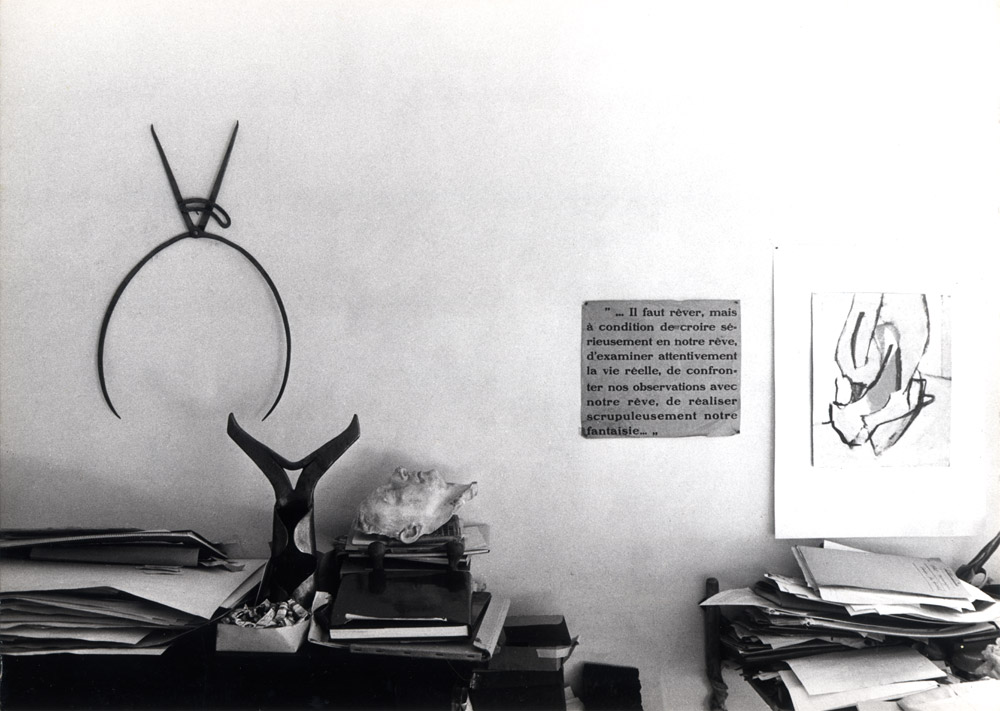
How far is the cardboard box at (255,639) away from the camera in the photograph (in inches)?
42.3

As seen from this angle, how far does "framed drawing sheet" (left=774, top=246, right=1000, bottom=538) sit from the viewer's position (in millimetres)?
1419

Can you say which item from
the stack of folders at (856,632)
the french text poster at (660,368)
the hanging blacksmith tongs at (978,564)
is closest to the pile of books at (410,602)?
the french text poster at (660,368)

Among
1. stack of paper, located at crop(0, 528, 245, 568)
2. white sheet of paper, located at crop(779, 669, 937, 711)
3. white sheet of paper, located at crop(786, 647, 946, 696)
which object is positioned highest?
stack of paper, located at crop(0, 528, 245, 568)

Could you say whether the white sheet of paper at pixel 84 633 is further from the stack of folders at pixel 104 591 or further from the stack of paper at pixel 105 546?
the stack of paper at pixel 105 546

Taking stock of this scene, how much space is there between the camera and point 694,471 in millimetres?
1428

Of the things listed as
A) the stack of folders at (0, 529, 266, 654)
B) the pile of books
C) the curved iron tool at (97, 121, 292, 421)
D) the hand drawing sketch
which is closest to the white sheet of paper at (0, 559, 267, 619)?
the stack of folders at (0, 529, 266, 654)

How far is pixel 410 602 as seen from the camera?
112 centimetres

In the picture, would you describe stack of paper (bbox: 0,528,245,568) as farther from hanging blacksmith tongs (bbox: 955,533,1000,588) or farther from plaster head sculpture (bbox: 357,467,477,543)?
hanging blacksmith tongs (bbox: 955,533,1000,588)

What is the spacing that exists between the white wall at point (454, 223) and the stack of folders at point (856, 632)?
0.15 metres

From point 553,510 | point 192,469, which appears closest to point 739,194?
point 553,510

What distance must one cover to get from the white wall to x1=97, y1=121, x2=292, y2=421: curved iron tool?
0.06 ft

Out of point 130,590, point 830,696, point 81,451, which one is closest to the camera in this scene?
point 130,590

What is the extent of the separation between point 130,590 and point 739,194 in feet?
4.02

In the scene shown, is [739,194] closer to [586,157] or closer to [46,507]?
[586,157]
